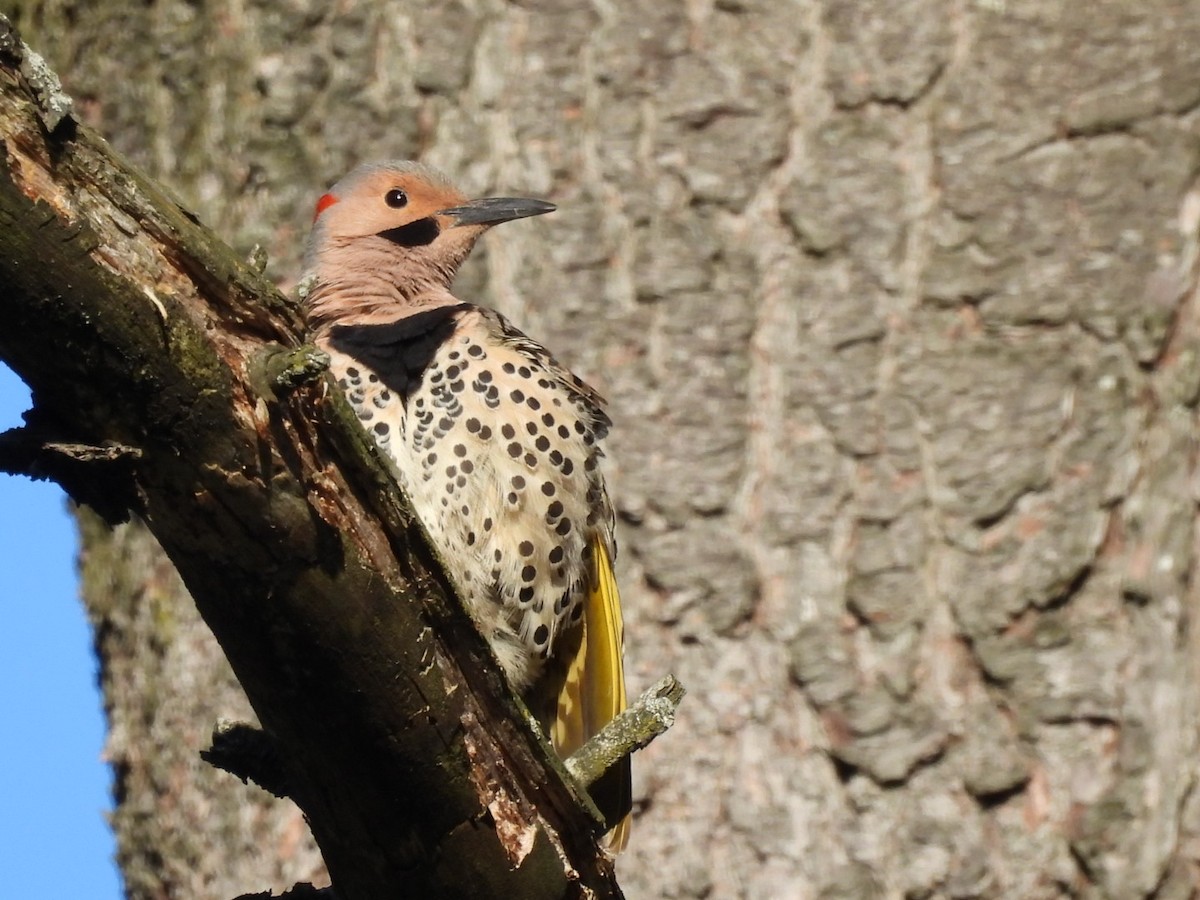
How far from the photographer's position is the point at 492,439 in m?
4.11

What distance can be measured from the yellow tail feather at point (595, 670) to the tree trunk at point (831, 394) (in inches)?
10.5

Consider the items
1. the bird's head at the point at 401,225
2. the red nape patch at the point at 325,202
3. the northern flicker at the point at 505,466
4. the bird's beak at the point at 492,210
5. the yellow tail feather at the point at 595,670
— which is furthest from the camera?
the red nape patch at the point at 325,202

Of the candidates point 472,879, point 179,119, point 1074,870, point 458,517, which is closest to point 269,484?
point 472,879

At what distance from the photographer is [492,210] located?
15.0 feet

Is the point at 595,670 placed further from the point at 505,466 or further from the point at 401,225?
the point at 401,225

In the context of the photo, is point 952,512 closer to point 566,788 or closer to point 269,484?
point 566,788

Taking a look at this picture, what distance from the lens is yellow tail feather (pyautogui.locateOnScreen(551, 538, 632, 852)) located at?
427 centimetres

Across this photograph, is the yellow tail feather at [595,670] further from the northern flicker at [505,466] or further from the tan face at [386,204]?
the tan face at [386,204]

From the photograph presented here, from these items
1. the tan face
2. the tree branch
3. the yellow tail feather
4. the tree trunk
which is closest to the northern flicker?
the yellow tail feather


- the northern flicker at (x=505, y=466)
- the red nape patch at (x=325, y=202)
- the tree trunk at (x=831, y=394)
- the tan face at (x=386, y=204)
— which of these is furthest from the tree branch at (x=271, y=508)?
the red nape patch at (x=325, y=202)

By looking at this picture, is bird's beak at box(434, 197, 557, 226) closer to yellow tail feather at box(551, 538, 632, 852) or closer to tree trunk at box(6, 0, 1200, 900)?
tree trunk at box(6, 0, 1200, 900)

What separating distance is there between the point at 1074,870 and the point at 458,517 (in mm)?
1853

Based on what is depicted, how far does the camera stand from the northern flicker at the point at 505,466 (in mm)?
4078

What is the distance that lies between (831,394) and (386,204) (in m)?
1.39
